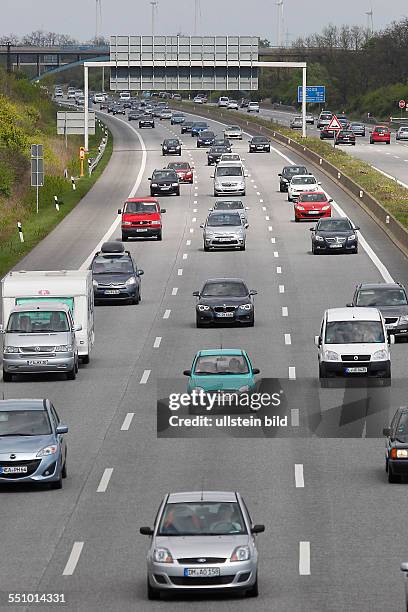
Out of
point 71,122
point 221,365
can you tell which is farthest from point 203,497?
point 71,122

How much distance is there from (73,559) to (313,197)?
5628cm

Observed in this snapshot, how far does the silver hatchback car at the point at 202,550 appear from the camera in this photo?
58.7 feet

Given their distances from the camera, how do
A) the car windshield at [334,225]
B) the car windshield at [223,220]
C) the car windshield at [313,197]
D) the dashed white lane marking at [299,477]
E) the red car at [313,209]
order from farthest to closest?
the car windshield at [313,197]
the red car at [313,209]
the car windshield at [223,220]
the car windshield at [334,225]
the dashed white lane marking at [299,477]

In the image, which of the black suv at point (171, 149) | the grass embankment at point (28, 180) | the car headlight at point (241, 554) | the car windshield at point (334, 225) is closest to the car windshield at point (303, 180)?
the grass embankment at point (28, 180)

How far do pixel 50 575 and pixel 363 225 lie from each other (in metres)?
55.0

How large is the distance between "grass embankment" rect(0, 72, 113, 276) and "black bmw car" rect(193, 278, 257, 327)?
1314 centimetres

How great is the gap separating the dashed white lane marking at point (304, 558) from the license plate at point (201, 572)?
6.74 ft

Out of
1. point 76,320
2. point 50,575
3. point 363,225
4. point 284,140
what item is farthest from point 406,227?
point 284,140

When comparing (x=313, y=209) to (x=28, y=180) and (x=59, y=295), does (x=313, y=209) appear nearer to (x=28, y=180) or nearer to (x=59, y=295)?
(x=28, y=180)

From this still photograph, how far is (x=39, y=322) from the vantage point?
3806 cm

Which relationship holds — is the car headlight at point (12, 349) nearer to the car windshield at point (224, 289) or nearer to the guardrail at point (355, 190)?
the car windshield at point (224, 289)

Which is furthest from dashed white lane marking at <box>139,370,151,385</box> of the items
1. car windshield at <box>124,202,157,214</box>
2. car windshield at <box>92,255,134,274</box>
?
car windshield at <box>124,202,157,214</box>

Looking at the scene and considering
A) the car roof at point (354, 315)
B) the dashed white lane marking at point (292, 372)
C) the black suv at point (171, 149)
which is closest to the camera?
the car roof at point (354, 315)

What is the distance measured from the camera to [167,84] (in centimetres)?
13100
